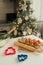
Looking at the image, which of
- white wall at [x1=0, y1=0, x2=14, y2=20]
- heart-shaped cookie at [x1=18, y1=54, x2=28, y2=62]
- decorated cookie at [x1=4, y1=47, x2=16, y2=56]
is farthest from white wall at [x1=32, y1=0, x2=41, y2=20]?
heart-shaped cookie at [x1=18, y1=54, x2=28, y2=62]

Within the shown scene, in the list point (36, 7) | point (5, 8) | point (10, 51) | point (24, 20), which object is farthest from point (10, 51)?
point (36, 7)

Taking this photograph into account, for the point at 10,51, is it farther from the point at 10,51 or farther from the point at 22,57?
the point at 22,57

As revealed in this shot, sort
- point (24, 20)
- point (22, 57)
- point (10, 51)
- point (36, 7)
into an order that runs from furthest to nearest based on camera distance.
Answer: point (36, 7)
point (24, 20)
point (10, 51)
point (22, 57)

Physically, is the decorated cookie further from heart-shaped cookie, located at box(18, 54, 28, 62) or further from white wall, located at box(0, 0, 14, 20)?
white wall, located at box(0, 0, 14, 20)

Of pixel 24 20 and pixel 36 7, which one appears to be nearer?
pixel 24 20

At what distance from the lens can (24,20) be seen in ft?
9.37

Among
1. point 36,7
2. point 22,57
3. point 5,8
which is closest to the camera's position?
point 22,57

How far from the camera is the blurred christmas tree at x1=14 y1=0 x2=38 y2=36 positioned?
9.19ft

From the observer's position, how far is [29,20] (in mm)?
2869

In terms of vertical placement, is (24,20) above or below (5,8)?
below

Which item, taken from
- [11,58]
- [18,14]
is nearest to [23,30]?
[18,14]

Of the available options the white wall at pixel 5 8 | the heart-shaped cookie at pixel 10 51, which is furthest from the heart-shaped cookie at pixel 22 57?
the white wall at pixel 5 8

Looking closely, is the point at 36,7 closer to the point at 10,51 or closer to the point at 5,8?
the point at 5,8

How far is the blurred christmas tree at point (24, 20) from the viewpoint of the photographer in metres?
2.80
